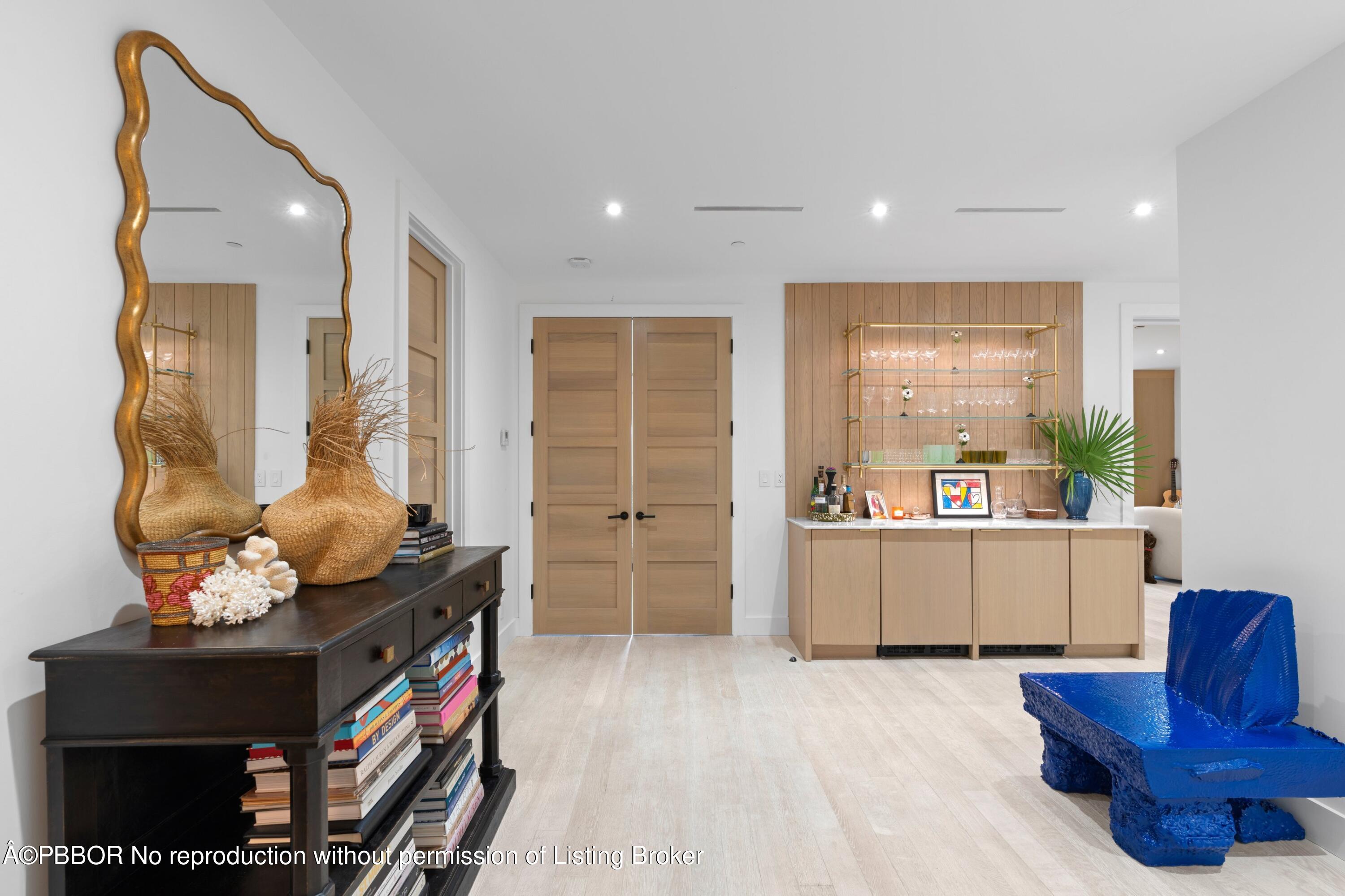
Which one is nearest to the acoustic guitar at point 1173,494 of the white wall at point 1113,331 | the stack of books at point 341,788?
the white wall at point 1113,331

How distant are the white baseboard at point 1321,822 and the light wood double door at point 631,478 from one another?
3.11 metres

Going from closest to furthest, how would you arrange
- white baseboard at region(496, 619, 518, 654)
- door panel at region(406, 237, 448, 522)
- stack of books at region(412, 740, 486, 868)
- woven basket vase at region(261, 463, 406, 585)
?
1. woven basket vase at region(261, 463, 406, 585)
2. stack of books at region(412, 740, 486, 868)
3. door panel at region(406, 237, 448, 522)
4. white baseboard at region(496, 619, 518, 654)

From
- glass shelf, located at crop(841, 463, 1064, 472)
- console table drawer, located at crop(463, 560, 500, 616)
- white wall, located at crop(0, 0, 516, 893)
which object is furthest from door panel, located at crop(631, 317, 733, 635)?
white wall, located at crop(0, 0, 516, 893)

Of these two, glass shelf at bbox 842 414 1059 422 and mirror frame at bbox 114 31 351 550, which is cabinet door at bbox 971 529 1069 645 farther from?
mirror frame at bbox 114 31 351 550

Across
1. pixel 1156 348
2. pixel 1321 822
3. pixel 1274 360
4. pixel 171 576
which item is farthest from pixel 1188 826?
pixel 1156 348

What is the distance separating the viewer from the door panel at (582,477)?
16.3 ft

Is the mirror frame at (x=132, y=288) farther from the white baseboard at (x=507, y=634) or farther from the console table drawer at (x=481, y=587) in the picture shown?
the white baseboard at (x=507, y=634)

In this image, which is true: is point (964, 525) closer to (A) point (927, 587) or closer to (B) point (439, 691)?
(A) point (927, 587)

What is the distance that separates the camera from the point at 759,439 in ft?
16.3

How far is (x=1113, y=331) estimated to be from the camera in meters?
4.97

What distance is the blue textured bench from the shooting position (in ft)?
6.84

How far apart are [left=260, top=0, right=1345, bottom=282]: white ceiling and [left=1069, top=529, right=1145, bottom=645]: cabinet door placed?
181cm

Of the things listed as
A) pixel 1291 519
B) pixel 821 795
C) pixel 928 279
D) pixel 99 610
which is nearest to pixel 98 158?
pixel 99 610

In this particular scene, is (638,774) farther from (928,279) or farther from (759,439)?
(928,279)
